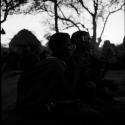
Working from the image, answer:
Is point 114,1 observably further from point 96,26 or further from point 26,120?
point 26,120

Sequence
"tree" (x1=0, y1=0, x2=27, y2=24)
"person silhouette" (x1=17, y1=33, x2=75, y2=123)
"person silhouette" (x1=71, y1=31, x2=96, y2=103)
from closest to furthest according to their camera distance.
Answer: "person silhouette" (x1=17, y1=33, x2=75, y2=123) < "person silhouette" (x1=71, y1=31, x2=96, y2=103) < "tree" (x1=0, y1=0, x2=27, y2=24)

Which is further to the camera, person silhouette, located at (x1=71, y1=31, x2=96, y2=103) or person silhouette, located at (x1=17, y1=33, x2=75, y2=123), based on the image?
person silhouette, located at (x1=71, y1=31, x2=96, y2=103)

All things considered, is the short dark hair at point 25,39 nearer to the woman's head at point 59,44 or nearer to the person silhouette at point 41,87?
the woman's head at point 59,44

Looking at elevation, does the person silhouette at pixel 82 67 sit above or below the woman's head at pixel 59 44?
below

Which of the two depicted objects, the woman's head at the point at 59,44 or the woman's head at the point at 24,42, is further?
the woman's head at the point at 59,44

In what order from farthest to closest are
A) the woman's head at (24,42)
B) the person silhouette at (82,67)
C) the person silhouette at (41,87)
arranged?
the person silhouette at (82,67) < the woman's head at (24,42) < the person silhouette at (41,87)

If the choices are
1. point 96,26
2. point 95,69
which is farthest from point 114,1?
point 95,69

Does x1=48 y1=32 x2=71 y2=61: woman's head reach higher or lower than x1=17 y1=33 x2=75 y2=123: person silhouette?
higher

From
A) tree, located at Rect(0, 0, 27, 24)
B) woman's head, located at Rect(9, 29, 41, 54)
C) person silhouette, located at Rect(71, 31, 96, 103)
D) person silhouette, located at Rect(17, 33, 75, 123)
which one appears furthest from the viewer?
tree, located at Rect(0, 0, 27, 24)

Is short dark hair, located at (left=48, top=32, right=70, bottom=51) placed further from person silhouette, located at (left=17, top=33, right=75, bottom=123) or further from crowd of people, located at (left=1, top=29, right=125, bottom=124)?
person silhouette, located at (left=17, top=33, right=75, bottom=123)

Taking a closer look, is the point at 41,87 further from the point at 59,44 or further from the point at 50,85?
the point at 59,44

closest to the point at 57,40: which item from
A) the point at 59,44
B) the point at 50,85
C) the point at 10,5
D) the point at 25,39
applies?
the point at 59,44

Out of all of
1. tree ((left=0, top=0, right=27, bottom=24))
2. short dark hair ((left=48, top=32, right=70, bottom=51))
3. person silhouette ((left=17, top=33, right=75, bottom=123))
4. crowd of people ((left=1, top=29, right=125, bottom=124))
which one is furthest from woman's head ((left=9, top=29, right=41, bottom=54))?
tree ((left=0, top=0, right=27, bottom=24))

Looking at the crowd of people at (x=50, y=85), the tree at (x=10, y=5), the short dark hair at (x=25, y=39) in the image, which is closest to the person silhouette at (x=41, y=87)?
the crowd of people at (x=50, y=85)
